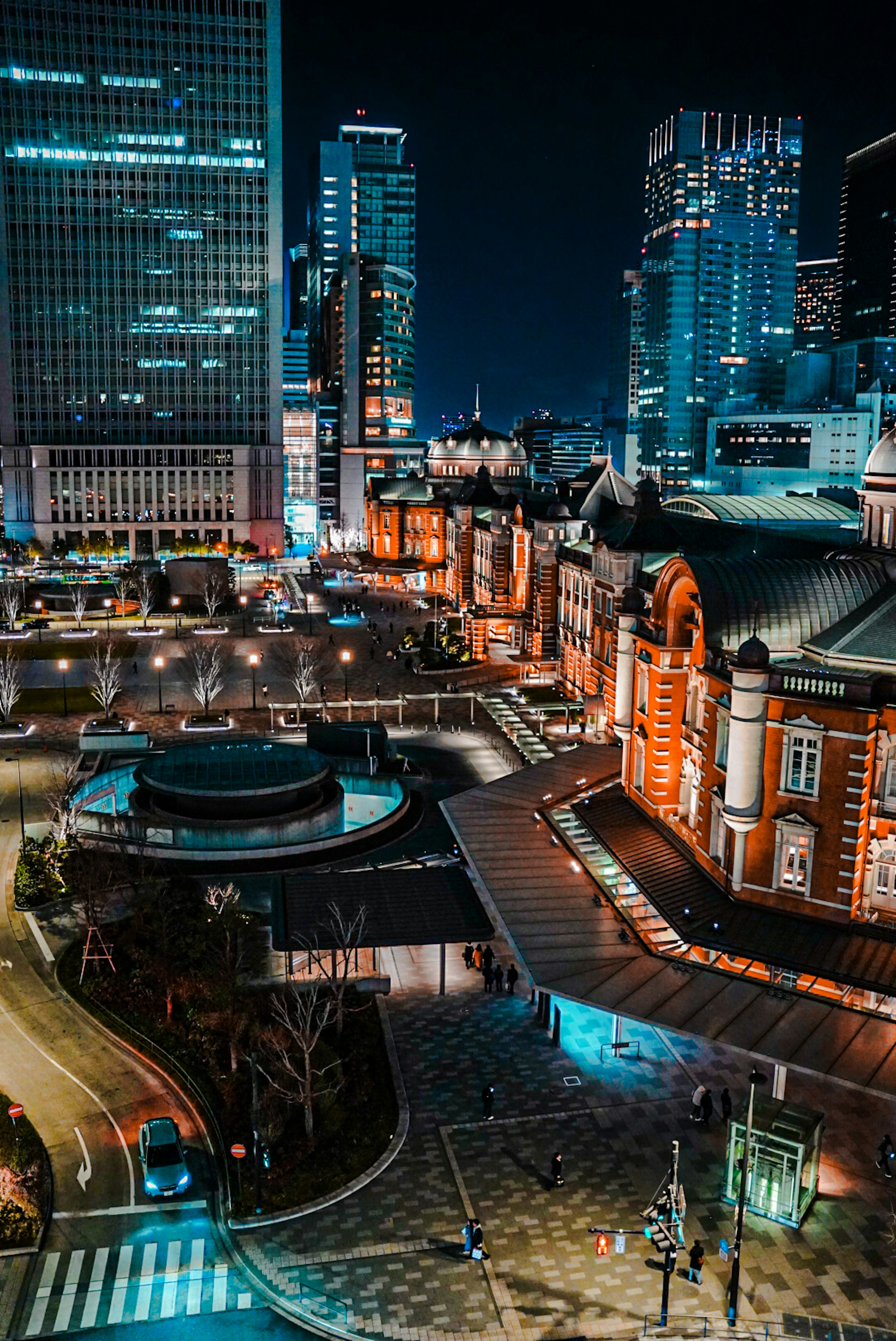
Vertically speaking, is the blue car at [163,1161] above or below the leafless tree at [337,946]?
below

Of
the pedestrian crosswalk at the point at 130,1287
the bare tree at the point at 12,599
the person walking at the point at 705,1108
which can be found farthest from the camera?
the bare tree at the point at 12,599

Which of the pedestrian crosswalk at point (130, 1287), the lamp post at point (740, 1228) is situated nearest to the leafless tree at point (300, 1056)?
the pedestrian crosswalk at point (130, 1287)

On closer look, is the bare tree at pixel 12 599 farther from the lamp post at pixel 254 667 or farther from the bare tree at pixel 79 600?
the lamp post at pixel 254 667

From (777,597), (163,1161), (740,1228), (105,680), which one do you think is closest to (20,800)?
(105,680)

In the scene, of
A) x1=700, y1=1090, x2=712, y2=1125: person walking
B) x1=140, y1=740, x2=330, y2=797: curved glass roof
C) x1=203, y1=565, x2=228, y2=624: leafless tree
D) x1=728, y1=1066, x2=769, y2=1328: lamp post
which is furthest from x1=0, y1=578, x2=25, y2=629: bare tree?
x1=728, y1=1066, x2=769, y2=1328: lamp post

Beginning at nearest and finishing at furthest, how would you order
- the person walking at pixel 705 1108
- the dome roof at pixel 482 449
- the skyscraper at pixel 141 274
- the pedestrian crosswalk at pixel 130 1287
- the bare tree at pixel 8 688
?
1. the pedestrian crosswalk at pixel 130 1287
2. the person walking at pixel 705 1108
3. the bare tree at pixel 8 688
4. the dome roof at pixel 482 449
5. the skyscraper at pixel 141 274

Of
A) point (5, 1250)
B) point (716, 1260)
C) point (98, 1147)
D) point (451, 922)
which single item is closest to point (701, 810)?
point (451, 922)

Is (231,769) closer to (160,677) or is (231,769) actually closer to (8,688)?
(8,688)
